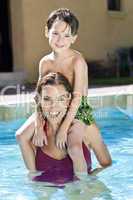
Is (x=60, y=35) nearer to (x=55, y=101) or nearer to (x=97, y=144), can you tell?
(x=55, y=101)

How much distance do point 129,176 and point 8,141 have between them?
251 cm

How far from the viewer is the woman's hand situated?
443 cm

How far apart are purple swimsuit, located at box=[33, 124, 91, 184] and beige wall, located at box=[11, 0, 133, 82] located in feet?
34.3

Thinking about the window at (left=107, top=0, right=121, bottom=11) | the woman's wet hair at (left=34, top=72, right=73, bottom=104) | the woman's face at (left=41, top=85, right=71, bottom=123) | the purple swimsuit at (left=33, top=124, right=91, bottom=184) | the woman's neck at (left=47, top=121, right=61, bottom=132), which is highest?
the window at (left=107, top=0, right=121, bottom=11)

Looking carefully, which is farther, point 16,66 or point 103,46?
point 103,46

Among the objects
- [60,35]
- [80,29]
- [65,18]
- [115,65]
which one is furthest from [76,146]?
[115,65]

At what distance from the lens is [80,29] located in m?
16.6

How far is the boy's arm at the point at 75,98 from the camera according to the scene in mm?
4312

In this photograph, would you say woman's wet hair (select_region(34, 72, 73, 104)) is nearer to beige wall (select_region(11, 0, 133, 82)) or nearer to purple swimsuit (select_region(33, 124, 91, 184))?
purple swimsuit (select_region(33, 124, 91, 184))

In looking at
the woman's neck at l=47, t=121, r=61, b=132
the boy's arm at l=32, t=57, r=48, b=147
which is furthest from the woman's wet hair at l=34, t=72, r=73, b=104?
the woman's neck at l=47, t=121, r=61, b=132

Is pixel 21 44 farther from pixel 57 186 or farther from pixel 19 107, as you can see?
pixel 57 186

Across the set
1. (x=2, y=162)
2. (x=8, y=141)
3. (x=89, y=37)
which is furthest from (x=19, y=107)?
(x=89, y=37)

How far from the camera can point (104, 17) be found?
56.5 ft

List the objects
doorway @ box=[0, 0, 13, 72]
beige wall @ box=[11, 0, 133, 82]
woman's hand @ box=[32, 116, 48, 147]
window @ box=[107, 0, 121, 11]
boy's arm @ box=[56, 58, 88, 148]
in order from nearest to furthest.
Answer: boy's arm @ box=[56, 58, 88, 148]
woman's hand @ box=[32, 116, 48, 147]
beige wall @ box=[11, 0, 133, 82]
doorway @ box=[0, 0, 13, 72]
window @ box=[107, 0, 121, 11]
